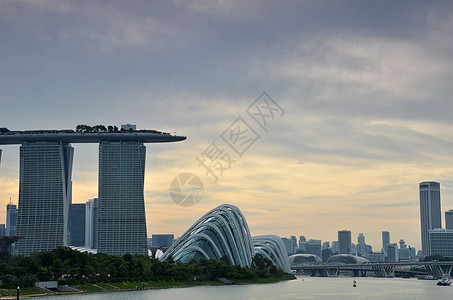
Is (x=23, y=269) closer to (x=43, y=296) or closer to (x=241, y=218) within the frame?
(x=43, y=296)

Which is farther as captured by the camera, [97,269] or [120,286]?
[97,269]

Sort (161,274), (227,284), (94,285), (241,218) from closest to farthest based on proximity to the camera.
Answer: (94,285), (161,274), (227,284), (241,218)

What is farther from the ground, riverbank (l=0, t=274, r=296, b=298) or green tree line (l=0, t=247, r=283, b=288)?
green tree line (l=0, t=247, r=283, b=288)

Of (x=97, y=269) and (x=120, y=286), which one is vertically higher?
(x=97, y=269)

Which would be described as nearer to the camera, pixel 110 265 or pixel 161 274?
pixel 110 265

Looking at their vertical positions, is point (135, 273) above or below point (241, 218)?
below

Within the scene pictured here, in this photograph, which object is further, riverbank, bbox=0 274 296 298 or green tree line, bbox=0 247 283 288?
green tree line, bbox=0 247 283 288

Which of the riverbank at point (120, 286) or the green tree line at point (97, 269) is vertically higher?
the green tree line at point (97, 269)

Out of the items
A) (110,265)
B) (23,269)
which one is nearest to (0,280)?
(23,269)

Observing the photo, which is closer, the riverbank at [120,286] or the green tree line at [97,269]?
the riverbank at [120,286]

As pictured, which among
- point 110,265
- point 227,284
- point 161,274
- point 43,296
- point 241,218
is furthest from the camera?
point 241,218
